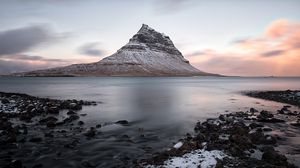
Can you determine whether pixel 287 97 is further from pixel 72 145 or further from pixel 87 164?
pixel 87 164

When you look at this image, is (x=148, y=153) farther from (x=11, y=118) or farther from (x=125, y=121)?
(x=11, y=118)

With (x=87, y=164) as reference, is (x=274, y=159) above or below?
above

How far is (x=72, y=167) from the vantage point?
17.6m

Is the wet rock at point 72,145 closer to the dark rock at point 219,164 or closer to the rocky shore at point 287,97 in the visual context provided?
the dark rock at point 219,164

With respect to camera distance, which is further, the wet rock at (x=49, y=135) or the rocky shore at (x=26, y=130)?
the wet rock at (x=49, y=135)

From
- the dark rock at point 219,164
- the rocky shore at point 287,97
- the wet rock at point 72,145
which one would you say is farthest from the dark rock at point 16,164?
the rocky shore at point 287,97

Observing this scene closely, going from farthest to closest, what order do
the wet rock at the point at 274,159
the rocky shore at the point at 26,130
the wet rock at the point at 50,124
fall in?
the wet rock at the point at 50,124 → the rocky shore at the point at 26,130 → the wet rock at the point at 274,159

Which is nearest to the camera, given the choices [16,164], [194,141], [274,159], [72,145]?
[16,164]

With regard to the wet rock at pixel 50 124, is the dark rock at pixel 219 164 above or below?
above

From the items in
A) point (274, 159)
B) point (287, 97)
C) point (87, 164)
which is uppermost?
point (287, 97)

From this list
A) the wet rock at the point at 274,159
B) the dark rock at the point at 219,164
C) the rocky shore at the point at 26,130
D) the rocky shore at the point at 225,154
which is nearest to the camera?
the dark rock at the point at 219,164

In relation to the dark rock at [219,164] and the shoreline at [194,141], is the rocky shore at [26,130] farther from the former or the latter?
the dark rock at [219,164]

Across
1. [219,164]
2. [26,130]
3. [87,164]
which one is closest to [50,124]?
[26,130]

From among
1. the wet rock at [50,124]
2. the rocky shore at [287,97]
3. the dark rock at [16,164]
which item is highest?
the rocky shore at [287,97]
